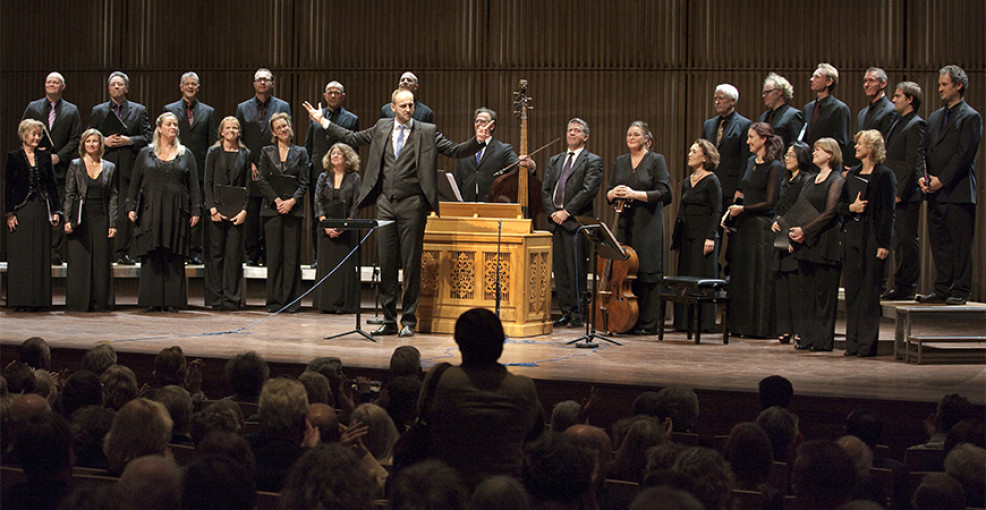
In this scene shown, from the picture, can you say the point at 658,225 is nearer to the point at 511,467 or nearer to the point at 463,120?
the point at 463,120

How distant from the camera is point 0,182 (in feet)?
32.9

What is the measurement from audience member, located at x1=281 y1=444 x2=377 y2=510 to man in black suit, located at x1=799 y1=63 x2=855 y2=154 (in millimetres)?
5281

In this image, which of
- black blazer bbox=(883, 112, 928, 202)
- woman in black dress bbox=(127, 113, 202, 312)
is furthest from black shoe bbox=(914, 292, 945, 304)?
woman in black dress bbox=(127, 113, 202, 312)

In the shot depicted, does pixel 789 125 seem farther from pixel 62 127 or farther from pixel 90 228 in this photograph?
pixel 62 127

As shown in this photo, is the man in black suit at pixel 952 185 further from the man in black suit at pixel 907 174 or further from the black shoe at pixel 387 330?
the black shoe at pixel 387 330

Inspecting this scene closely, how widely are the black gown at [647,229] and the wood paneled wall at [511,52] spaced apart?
221 centimetres

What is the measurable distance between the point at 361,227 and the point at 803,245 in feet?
8.37

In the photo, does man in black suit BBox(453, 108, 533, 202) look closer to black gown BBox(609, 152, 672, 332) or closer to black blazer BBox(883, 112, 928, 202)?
black gown BBox(609, 152, 672, 332)

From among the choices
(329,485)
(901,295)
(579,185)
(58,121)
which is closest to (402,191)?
(579,185)

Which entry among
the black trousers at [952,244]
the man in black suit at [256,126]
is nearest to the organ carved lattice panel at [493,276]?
the man in black suit at [256,126]

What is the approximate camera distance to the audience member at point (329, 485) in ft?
7.30

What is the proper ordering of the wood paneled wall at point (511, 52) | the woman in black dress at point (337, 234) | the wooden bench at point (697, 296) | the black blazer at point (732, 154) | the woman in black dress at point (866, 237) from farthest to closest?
the wood paneled wall at point (511, 52), the woman in black dress at point (337, 234), the black blazer at point (732, 154), the wooden bench at point (697, 296), the woman in black dress at point (866, 237)

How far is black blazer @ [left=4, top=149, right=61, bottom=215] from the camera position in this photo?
23.7 feet

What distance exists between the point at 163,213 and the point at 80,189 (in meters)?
0.60
